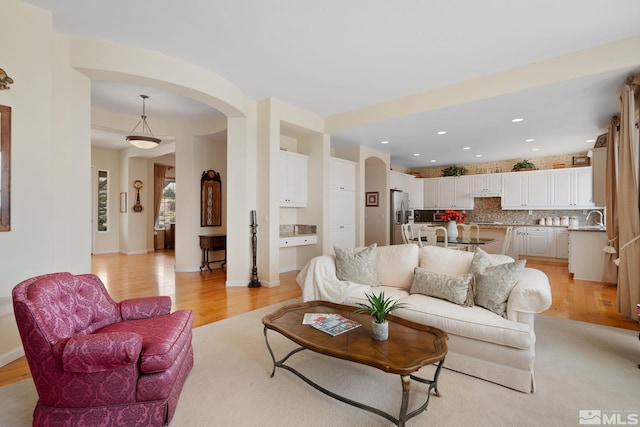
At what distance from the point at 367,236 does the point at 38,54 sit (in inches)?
268

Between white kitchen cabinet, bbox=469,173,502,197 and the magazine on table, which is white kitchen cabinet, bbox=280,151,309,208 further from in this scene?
white kitchen cabinet, bbox=469,173,502,197

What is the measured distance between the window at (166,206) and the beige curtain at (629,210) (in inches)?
411

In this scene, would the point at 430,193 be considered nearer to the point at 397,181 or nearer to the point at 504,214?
the point at 397,181

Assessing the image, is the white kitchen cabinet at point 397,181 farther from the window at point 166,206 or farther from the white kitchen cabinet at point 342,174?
the window at point 166,206

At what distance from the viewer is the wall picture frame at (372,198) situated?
7.95m

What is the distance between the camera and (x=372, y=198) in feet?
26.4

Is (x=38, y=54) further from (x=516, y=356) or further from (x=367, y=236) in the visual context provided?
(x=367, y=236)

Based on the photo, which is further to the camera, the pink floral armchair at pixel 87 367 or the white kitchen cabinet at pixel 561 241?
the white kitchen cabinet at pixel 561 241

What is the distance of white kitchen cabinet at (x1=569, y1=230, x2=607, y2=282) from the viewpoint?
5277 millimetres

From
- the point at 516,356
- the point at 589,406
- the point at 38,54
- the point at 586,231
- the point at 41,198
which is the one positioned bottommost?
the point at 589,406

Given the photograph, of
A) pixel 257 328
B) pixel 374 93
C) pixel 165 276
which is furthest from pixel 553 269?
pixel 165 276

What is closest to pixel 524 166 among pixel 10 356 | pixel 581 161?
pixel 581 161

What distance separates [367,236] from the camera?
8.08m

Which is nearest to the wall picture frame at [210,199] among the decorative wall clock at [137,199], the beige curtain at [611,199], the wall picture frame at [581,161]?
the decorative wall clock at [137,199]
